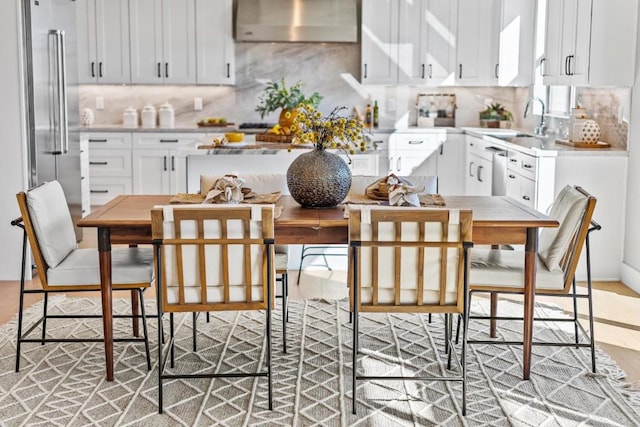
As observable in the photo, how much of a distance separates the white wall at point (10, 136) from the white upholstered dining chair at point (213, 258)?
8.74ft

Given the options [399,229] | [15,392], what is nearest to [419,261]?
[399,229]

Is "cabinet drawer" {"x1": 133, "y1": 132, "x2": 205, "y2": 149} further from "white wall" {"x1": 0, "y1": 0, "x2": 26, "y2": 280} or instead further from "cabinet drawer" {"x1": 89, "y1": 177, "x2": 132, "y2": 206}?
"white wall" {"x1": 0, "y1": 0, "x2": 26, "y2": 280}

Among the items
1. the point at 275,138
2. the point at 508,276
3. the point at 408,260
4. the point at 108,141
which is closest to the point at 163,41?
the point at 108,141

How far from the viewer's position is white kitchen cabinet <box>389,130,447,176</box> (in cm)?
816

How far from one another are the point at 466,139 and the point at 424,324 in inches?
155

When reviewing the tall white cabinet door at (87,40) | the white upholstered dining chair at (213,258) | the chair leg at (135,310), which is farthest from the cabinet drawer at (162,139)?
the white upholstered dining chair at (213,258)

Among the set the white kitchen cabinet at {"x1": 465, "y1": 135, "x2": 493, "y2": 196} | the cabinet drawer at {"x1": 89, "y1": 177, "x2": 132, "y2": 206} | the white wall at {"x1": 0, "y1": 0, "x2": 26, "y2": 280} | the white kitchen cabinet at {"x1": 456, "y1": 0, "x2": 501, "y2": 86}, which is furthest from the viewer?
the cabinet drawer at {"x1": 89, "y1": 177, "x2": 132, "y2": 206}

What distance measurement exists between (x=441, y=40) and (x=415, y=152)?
1.10 m

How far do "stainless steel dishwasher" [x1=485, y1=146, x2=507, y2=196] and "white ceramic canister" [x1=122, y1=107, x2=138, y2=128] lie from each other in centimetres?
352

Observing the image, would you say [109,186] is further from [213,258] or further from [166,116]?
[213,258]

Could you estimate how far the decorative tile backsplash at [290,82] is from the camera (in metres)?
8.55

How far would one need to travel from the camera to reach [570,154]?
550 cm

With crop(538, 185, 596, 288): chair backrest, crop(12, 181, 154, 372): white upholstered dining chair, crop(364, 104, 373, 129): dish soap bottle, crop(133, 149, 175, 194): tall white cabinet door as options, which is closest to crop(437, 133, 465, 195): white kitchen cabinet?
crop(364, 104, 373, 129): dish soap bottle

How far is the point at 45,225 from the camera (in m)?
3.73
